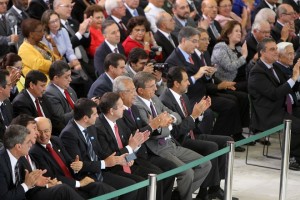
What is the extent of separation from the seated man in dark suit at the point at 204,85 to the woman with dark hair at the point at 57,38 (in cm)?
114

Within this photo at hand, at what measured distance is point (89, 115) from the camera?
278 inches

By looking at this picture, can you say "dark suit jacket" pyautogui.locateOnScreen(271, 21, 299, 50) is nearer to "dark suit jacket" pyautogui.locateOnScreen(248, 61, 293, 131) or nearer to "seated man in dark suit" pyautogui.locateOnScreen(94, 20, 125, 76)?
"dark suit jacket" pyautogui.locateOnScreen(248, 61, 293, 131)

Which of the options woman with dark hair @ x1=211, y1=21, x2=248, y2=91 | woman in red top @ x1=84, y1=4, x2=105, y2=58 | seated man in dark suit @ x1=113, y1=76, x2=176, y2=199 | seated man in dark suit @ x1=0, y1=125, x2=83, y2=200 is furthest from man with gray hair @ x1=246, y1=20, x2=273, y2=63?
seated man in dark suit @ x1=0, y1=125, x2=83, y2=200

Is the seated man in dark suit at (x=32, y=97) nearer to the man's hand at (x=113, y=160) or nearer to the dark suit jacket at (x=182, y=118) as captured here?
the man's hand at (x=113, y=160)

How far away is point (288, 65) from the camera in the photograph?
9.91 meters

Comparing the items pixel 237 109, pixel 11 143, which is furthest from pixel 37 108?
pixel 237 109

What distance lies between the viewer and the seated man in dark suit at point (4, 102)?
734cm

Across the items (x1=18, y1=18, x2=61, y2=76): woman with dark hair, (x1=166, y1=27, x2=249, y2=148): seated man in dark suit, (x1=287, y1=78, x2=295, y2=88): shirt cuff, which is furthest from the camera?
(x1=166, y1=27, x2=249, y2=148): seated man in dark suit

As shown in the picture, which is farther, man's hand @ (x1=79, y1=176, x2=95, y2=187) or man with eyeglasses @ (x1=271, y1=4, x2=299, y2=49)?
man with eyeglasses @ (x1=271, y1=4, x2=299, y2=49)

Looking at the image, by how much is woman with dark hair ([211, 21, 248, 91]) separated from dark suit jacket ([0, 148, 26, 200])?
4.33 metres

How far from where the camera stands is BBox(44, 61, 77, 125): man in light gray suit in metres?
7.98

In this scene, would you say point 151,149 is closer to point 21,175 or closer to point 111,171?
point 111,171

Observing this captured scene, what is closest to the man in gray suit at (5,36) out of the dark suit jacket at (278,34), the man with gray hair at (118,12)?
the man with gray hair at (118,12)

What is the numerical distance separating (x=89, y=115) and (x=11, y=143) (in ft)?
3.04
